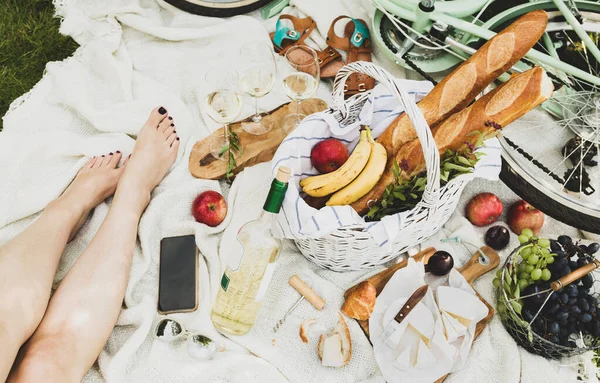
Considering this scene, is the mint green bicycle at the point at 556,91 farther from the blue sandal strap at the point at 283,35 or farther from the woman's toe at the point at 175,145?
the woman's toe at the point at 175,145

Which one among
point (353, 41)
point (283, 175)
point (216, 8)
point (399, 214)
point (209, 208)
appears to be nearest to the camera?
point (283, 175)

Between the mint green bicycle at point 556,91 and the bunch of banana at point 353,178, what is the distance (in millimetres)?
442

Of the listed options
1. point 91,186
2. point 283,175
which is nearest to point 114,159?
point 91,186

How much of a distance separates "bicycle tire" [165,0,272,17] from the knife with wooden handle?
1.23 m

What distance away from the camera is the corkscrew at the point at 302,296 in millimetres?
1437

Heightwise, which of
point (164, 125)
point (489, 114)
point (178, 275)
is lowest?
point (178, 275)

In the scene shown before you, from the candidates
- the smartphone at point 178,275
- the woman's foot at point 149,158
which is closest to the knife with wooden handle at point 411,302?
the smartphone at point 178,275

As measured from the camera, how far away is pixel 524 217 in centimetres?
157

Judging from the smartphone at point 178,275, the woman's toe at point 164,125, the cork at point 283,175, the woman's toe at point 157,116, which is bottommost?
the smartphone at point 178,275

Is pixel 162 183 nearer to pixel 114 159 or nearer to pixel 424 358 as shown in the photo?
pixel 114 159

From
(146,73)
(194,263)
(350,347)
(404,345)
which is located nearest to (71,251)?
(194,263)

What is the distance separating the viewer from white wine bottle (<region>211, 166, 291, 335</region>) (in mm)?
1237

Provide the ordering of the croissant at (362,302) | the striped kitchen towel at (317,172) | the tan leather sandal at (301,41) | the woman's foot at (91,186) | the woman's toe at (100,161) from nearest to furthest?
the striped kitchen towel at (317,172)
the croissant at (362,302)
the woman's foot at (91,186)
the woman's toe at (100,161)
the tan leather sandal at (301,41)

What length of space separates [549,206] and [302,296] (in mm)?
755
